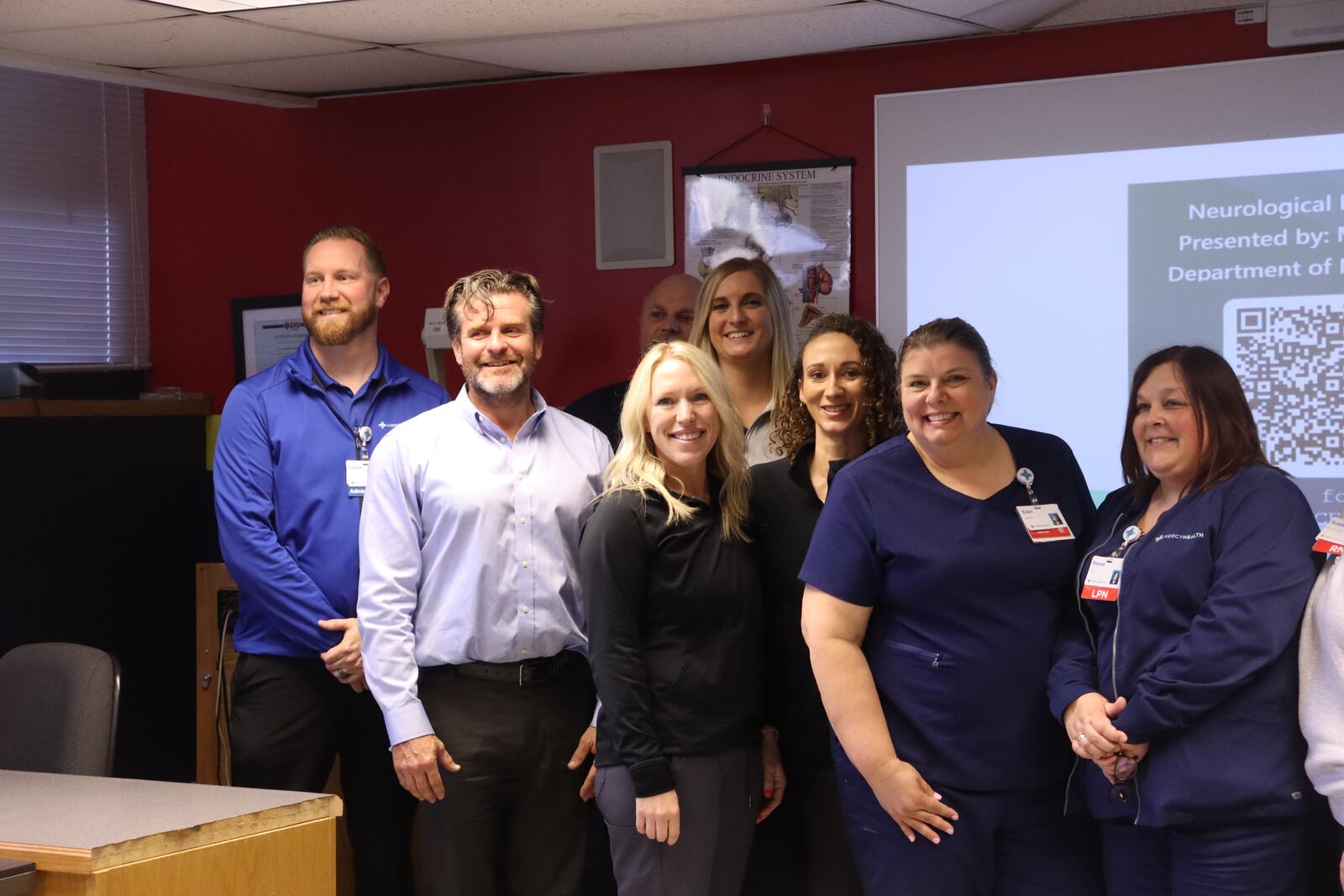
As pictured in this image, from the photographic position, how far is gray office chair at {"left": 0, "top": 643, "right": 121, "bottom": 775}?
2.68m

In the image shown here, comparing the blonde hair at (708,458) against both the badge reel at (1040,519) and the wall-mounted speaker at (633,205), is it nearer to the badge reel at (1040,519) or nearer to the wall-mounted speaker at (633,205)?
the badge reel at (1040,519)

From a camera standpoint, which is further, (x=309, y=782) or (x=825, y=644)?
(x=309, y=782)

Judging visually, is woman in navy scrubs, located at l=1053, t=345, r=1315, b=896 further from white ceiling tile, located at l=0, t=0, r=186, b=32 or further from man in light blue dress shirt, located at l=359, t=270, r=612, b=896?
white ceiling tile, located at l=0, t=0, r=186, b=32

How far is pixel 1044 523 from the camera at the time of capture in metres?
2.46

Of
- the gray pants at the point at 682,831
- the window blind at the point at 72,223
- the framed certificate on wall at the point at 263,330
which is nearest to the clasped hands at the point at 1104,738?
the gray pants at the point at 682,831

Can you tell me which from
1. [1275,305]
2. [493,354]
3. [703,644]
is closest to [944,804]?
[703,644]

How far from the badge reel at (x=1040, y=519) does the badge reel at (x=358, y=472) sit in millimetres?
1544

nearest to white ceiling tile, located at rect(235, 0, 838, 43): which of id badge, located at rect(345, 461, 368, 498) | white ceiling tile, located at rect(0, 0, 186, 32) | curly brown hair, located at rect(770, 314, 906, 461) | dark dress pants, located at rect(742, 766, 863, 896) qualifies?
white ceiling tile, located at rect(0, 0, 186, 32)

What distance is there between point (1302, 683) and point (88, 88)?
4622 mm

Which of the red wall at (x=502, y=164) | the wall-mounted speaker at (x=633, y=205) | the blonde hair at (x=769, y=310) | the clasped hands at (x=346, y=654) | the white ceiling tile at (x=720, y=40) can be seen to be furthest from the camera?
the wall-mounted speaker at (x=633, y=205)

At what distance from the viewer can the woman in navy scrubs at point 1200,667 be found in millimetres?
2201

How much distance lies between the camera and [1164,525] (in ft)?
7.79

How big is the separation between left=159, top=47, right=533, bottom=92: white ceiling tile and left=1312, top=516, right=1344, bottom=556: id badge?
9.49 ft

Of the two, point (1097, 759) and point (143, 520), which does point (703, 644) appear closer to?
point (1097, 759)
